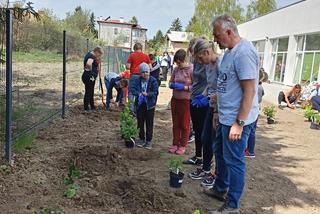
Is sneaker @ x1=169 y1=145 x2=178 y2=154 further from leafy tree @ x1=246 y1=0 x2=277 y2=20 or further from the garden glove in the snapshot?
leafy tree @ x1=246 y1=0 x2=277 y2=20

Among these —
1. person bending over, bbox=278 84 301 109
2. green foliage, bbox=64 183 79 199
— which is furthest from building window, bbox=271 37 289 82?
green foliage, bbox=64 183 79 199

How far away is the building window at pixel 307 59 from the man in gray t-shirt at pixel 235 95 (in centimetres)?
1297

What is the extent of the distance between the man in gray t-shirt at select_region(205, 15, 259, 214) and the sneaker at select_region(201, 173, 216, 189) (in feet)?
2.90

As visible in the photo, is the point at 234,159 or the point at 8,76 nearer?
the point at 234,159

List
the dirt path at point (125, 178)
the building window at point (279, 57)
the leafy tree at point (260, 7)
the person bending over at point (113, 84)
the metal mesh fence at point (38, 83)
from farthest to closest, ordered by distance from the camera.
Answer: the leafy tree at point (260, 7) → the building window at point (279, 57) → the person bending over at point (113, 84) → the metal mesh fence at point (38, 83) → the dirt path at point (125, 178)

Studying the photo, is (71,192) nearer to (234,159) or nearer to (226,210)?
(226,210)

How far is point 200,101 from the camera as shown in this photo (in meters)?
5.30

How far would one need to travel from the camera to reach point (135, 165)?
564cm

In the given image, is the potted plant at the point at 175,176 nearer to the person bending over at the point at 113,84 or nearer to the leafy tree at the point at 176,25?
the person bending over at the point at 113,84

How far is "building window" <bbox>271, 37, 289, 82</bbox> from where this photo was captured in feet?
64.9

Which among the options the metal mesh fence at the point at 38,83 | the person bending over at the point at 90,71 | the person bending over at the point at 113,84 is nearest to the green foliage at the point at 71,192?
the metal mesh fence at the point at 38,83

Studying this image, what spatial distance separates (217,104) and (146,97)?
98.6 inches

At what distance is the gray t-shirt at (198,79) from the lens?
5336mm

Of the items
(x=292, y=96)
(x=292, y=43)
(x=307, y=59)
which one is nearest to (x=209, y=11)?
(x=292, y=43)
